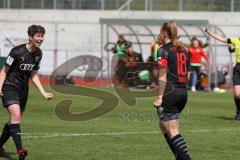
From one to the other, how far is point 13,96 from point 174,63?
247 centimetres

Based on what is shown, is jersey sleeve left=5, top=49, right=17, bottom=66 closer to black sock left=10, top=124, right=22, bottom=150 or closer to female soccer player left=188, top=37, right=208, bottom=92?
black sock left=10, top=124, right=22, bottom=150

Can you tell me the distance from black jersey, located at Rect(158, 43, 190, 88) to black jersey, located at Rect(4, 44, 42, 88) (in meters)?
2.05

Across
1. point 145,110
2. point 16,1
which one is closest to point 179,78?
point 145,110

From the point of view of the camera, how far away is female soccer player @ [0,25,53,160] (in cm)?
968

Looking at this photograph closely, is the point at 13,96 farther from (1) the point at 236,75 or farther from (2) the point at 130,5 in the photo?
(2) the point at 130,5

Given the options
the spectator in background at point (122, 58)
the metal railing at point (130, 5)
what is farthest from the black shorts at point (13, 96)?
the metal railing at point (130, 5)

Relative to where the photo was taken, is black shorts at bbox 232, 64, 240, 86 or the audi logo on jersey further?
black shorts at bbox 232, 64, 240, 86

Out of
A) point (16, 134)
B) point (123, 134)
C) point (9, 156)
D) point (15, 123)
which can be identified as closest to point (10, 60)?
point (15, 123)

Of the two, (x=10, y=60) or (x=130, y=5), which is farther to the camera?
(x=130, y=5)

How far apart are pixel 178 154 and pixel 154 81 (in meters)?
18.8

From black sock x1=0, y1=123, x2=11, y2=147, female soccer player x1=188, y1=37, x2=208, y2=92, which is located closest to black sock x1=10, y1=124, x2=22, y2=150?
black sock x1=0, y1=123, x2=11, y2=147

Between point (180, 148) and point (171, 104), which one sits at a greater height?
point (171, 104)

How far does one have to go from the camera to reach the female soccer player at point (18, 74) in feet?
31.8

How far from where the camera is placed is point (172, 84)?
29.5 ft
